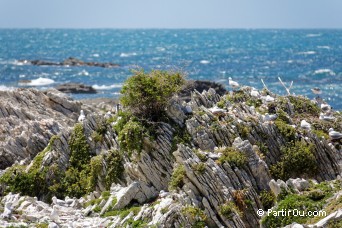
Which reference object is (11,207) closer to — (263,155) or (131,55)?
(263,155)

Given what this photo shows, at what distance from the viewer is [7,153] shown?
37.5 m

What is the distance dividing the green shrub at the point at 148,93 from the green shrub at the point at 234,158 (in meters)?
4.75

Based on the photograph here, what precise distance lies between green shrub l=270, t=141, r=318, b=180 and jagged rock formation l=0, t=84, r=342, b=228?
5 centimetres

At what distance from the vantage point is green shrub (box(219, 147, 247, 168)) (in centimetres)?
2989

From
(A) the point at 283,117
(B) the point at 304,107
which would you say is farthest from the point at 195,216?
(B) the point at 304,107

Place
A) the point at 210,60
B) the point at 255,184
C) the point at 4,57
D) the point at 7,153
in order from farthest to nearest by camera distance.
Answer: the point at 4,57 → the point at 210,60 → the point at 7,153 → the point at 255,184

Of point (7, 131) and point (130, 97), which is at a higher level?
point (130, 97)

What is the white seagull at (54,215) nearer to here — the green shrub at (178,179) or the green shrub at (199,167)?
the green shrub at (178,179)

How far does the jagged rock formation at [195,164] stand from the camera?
1105 inches

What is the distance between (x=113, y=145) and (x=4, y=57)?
127m

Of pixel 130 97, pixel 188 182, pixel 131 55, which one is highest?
pixel 130 97

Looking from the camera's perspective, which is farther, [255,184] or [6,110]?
[6,110]

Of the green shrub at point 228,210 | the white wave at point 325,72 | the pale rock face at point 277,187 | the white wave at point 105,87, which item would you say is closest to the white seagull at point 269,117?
the pale rock face at point 277,187

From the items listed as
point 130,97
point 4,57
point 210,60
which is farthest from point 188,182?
point 4,57
